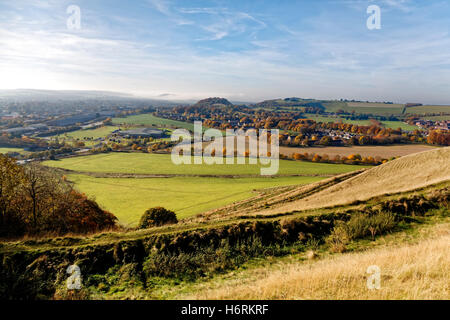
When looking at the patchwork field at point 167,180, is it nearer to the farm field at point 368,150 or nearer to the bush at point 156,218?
the farm field at point 368,150

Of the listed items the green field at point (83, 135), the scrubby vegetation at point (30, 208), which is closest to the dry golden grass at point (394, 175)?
the scrubby vegetation at point (30, 208)

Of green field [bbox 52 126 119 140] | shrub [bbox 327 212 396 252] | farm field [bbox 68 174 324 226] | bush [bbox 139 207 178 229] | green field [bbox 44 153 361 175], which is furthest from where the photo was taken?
green field [bbox 52 126 119 140]

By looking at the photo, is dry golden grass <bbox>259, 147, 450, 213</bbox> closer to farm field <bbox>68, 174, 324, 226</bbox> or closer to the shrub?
the shrub

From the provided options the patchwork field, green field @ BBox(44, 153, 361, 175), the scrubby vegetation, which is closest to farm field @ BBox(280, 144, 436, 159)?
green field @ BBox(44, 153, 361, 175)

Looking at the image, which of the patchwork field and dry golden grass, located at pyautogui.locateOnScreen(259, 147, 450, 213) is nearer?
dry golden grass, located at pyautogui.locateOnScreen(259, 147, 450, 213)

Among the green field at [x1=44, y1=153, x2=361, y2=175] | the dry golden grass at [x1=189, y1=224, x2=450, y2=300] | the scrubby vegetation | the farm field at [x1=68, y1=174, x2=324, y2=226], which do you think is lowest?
the farm field at [x1=68, y1=174, x2=324, y2=226]

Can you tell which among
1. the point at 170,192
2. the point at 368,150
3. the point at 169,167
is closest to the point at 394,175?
the point at 170,192
